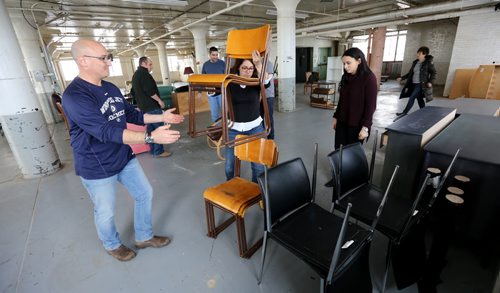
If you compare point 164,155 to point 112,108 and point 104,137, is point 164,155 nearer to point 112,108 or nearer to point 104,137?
point 112,108

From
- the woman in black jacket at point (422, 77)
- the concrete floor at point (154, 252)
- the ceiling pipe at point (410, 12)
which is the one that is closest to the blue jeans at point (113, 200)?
the concrete floor at point (154, 252)

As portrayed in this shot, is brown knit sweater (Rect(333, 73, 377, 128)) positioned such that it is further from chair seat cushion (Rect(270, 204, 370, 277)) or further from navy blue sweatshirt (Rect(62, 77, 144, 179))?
navy blue sweatshirt (Rect(62, 77, 144, 179))

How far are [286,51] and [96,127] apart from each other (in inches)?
226

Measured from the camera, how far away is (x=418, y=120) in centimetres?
218

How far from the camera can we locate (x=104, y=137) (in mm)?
1205

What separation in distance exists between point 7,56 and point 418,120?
4.63 metres

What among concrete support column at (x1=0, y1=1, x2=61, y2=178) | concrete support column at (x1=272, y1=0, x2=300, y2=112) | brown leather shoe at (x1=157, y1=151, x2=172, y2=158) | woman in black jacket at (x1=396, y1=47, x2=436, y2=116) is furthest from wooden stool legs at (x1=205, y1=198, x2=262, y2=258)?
concrete support column at (x1=272, y1=0, x2=300, y2=112)

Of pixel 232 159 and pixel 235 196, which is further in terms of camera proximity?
pixel 232 159

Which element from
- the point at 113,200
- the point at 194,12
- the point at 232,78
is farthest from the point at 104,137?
the point at 194,12

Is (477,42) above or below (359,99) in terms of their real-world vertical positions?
above

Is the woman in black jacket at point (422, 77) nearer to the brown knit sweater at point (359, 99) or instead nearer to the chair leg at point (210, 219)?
the brown knit sweater at point (359, 99)

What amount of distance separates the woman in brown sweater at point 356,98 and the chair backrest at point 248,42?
95 centimetres

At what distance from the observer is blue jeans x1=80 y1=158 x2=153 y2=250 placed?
1.47 m

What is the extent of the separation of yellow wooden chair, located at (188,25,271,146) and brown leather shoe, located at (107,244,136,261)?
1061mm
